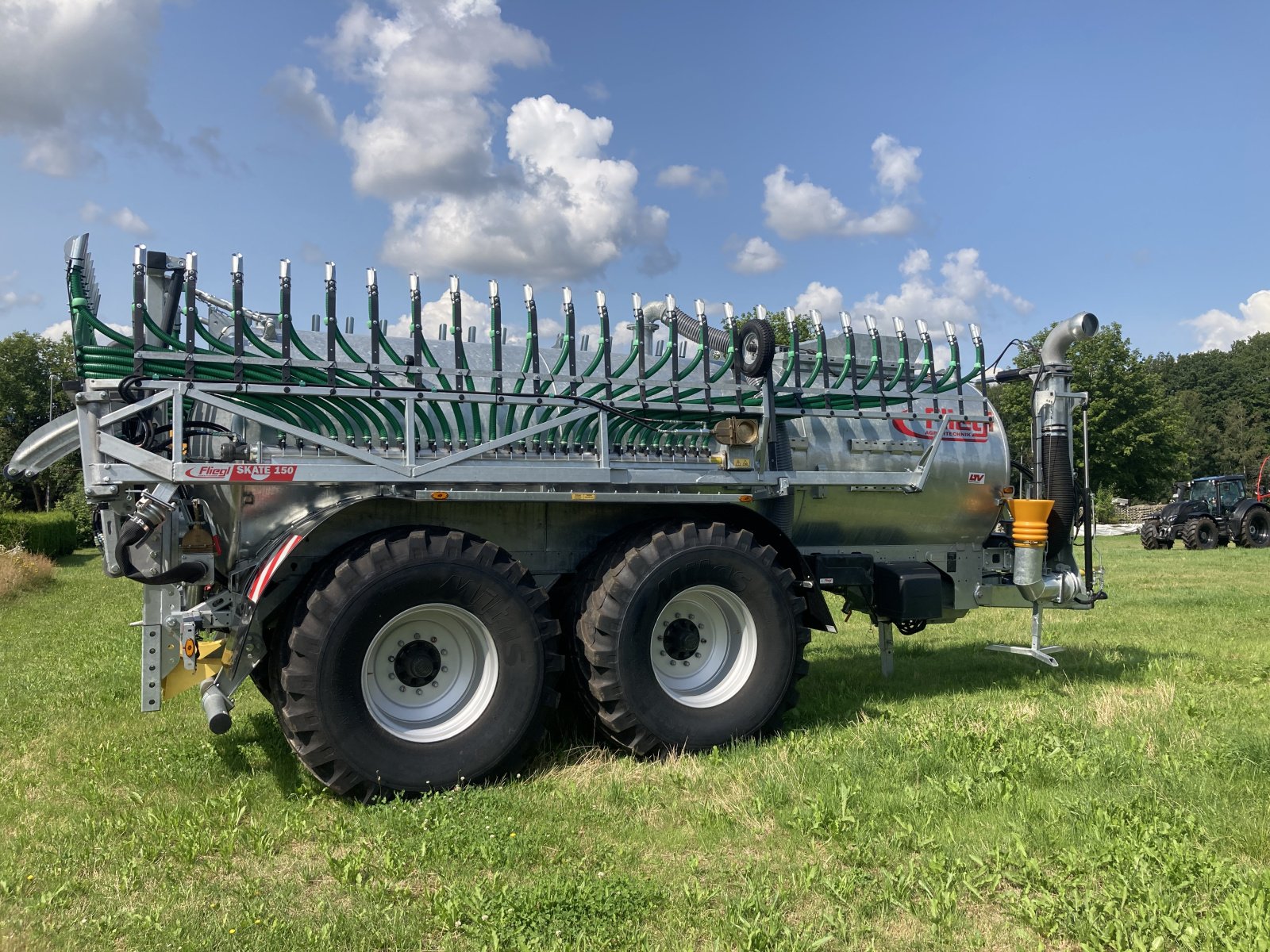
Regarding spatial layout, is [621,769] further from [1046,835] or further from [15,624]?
[15,624]

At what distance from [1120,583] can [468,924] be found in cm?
1420

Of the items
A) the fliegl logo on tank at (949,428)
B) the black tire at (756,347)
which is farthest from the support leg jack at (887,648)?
the black tire at (756,347)

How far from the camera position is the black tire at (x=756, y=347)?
19.0ft

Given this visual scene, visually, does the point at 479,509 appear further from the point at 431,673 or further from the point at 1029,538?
the point at 1029,538

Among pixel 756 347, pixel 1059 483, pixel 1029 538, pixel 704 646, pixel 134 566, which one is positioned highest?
pixel 756 347

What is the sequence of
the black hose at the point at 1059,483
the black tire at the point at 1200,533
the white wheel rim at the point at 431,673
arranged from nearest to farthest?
the white wheel rim at the point at 431,673 < the black hose at the point at 1059,483 < the black tire at the point at 1200,533

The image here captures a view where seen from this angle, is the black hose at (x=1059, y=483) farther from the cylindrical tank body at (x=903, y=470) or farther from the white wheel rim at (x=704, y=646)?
the white wheel rim at (x=704, y=646)

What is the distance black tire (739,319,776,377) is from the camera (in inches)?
228

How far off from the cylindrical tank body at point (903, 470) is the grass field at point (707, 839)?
118cm

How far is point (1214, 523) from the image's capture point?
83.6 ft

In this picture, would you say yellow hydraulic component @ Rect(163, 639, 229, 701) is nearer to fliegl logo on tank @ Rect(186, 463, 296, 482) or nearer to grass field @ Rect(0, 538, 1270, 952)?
grass field @ Rect(0, 538, 1270, 952)

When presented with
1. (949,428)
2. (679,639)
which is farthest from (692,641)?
(949,428)

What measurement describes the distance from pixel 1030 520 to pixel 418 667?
4.58 metres

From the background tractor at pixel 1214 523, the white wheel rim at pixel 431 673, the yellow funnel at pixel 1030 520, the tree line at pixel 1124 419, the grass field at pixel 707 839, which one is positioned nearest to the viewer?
the grass field at pixel 707 839
